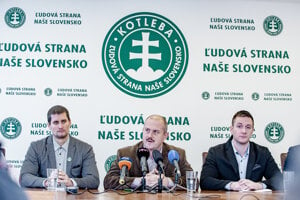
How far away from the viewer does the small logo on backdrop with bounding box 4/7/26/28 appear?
5.01m

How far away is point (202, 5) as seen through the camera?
520 cm

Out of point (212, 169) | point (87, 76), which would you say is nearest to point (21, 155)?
point (87, 76)

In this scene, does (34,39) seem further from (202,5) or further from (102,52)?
(202,5)

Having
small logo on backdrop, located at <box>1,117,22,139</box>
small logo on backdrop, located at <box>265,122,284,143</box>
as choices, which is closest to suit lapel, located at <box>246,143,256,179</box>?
small logo on backdrop, located at <box>265,122,284,143</box>

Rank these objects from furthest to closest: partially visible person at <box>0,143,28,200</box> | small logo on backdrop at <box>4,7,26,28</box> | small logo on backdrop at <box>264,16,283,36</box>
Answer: small logo on backdrop at <box>264,16,283,36</box>
small logo on backdrop at <box>4,7,26,28</box>
partially visible person at <box>0,143,28,200</box>

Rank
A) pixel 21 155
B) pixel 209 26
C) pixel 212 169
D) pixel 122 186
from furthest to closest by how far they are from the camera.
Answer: pixel 209 26, pixel 21 155, pixel 212 169, pixel 122 186

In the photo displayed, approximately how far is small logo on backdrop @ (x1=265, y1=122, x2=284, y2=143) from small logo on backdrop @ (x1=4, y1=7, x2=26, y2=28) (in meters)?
3.21

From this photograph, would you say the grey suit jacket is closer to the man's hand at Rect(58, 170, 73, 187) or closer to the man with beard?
the man with beard

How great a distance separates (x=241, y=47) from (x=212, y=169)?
6.37 feet

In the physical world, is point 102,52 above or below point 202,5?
below

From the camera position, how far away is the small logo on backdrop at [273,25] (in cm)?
524

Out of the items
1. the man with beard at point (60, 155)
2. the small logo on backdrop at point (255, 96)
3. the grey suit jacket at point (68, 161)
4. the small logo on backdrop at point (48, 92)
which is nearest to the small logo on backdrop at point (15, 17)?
the small logo on backdrop at point (48, 92)

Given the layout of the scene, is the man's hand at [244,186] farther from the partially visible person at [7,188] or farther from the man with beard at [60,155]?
the partially visible person at [7,188]

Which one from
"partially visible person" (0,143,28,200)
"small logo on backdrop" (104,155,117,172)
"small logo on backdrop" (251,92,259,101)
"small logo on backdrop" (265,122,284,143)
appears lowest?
"small logo on backdrop" (104,155,117,172)
